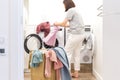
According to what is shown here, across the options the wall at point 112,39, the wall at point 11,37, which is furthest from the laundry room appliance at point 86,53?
the wall at point 11,37

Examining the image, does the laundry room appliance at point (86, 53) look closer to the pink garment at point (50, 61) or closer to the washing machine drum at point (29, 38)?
the washing machine drum at point (29, 38)

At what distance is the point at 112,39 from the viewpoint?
87.4 inches

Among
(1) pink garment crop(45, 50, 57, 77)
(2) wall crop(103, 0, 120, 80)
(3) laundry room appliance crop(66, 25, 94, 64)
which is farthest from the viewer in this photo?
(3) laundry room appliance crop(66, 25, 94, 64)

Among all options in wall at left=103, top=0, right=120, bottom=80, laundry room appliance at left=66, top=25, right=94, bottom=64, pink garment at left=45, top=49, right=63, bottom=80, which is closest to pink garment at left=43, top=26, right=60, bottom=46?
laundry room appliance at left=66, top=25, right=94, bottom=64

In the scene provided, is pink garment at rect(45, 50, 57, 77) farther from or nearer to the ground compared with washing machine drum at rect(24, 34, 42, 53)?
nearer to the ground

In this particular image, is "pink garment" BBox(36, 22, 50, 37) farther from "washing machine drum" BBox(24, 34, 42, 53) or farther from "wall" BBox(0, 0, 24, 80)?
"wall" BBox(0, 0, 24, 80)

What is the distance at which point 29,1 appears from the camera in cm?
543

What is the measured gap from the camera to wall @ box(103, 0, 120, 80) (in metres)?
2.14

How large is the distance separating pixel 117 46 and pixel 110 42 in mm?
125

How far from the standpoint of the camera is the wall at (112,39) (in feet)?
7.02

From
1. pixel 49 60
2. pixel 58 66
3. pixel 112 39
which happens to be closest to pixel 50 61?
pixel 49 60

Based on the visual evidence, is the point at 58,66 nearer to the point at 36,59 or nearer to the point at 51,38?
the point at 36,59

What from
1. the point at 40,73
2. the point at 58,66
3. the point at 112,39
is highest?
the point at 112,39

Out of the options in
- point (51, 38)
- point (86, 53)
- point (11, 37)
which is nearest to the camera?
point (11, 37)
